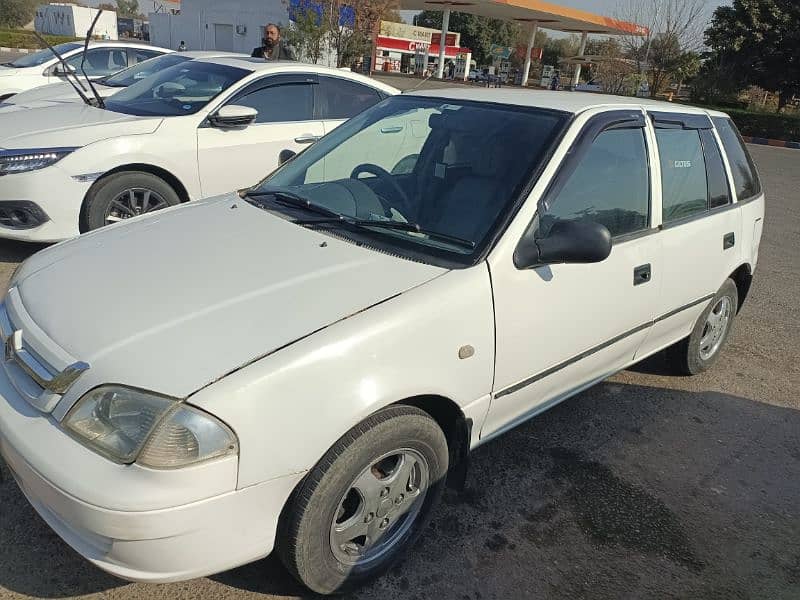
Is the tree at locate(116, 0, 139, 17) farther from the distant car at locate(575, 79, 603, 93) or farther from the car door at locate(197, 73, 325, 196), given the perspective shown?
the car door at locate(197, 73, 325, 196)

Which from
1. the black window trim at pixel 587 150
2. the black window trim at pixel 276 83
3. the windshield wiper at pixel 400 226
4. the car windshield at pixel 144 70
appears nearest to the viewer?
the windshield wiper at pixel 400 226

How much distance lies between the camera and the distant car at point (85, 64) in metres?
Answer: 9.79

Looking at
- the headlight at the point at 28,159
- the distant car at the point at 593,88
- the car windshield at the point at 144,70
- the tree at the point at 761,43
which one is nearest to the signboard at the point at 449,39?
the distant car at the point at 593,88

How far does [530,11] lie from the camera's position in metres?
41.1

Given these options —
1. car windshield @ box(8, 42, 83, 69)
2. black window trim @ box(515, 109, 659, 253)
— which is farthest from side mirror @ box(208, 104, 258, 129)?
car windshield @ box(8, 42, 83, 69)

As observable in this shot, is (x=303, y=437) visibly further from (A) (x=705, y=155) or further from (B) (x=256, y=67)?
(B) (x=256, y=67)

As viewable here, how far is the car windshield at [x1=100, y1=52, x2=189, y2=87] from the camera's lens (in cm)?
684

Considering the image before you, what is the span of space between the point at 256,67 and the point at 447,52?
55.6 m

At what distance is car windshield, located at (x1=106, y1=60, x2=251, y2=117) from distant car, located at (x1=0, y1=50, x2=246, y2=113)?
0.54 meters

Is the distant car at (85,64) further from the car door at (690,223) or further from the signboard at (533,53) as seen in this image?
the signboard at (533,53)

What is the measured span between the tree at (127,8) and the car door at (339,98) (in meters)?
88.7

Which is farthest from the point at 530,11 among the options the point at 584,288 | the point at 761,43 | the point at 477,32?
the point at 584,288

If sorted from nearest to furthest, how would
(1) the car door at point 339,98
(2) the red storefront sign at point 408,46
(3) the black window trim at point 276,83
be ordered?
(3) the black window trim at point 276,83 < (1) the car door at point 339,98 < (2) the red storefront sign at point 408,46

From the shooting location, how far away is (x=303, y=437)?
73.2 inches
